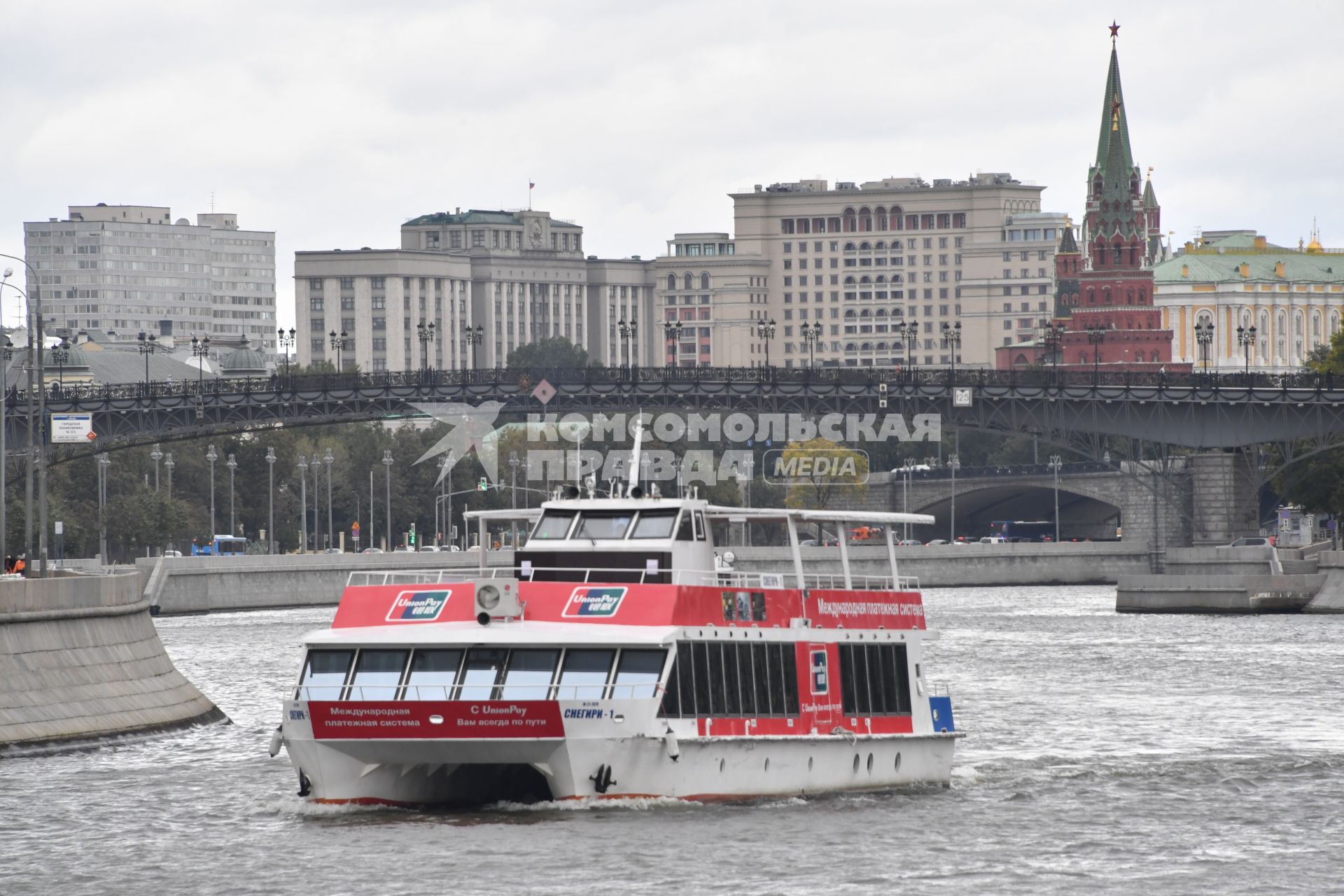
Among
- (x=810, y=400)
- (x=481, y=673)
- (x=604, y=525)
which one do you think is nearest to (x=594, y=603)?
(x=481, y=673)

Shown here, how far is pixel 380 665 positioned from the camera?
35.4 meters

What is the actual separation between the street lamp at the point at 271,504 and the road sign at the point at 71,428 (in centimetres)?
2771

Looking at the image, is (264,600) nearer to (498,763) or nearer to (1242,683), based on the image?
(1242,683)

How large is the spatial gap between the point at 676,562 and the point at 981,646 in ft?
167

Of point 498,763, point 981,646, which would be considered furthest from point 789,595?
point 981,646

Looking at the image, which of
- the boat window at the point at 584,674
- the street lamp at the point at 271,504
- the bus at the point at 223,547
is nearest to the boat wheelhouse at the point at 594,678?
the boat window at the point at 584,674

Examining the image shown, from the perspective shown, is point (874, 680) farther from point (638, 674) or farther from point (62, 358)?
point (62, 358)

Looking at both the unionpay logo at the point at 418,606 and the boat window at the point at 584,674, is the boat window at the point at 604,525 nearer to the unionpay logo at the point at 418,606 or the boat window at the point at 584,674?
the unionpay logo at the point at 418,606

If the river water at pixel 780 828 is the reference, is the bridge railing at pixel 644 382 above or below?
above

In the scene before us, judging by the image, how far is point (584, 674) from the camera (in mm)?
34781

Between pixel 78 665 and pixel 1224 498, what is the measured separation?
10376cm

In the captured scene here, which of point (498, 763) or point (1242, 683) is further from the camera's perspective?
point (1242, 683)

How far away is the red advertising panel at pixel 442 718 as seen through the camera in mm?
34250

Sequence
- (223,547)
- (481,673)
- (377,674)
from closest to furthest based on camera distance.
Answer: (481,673), (377,674), (223,547)
